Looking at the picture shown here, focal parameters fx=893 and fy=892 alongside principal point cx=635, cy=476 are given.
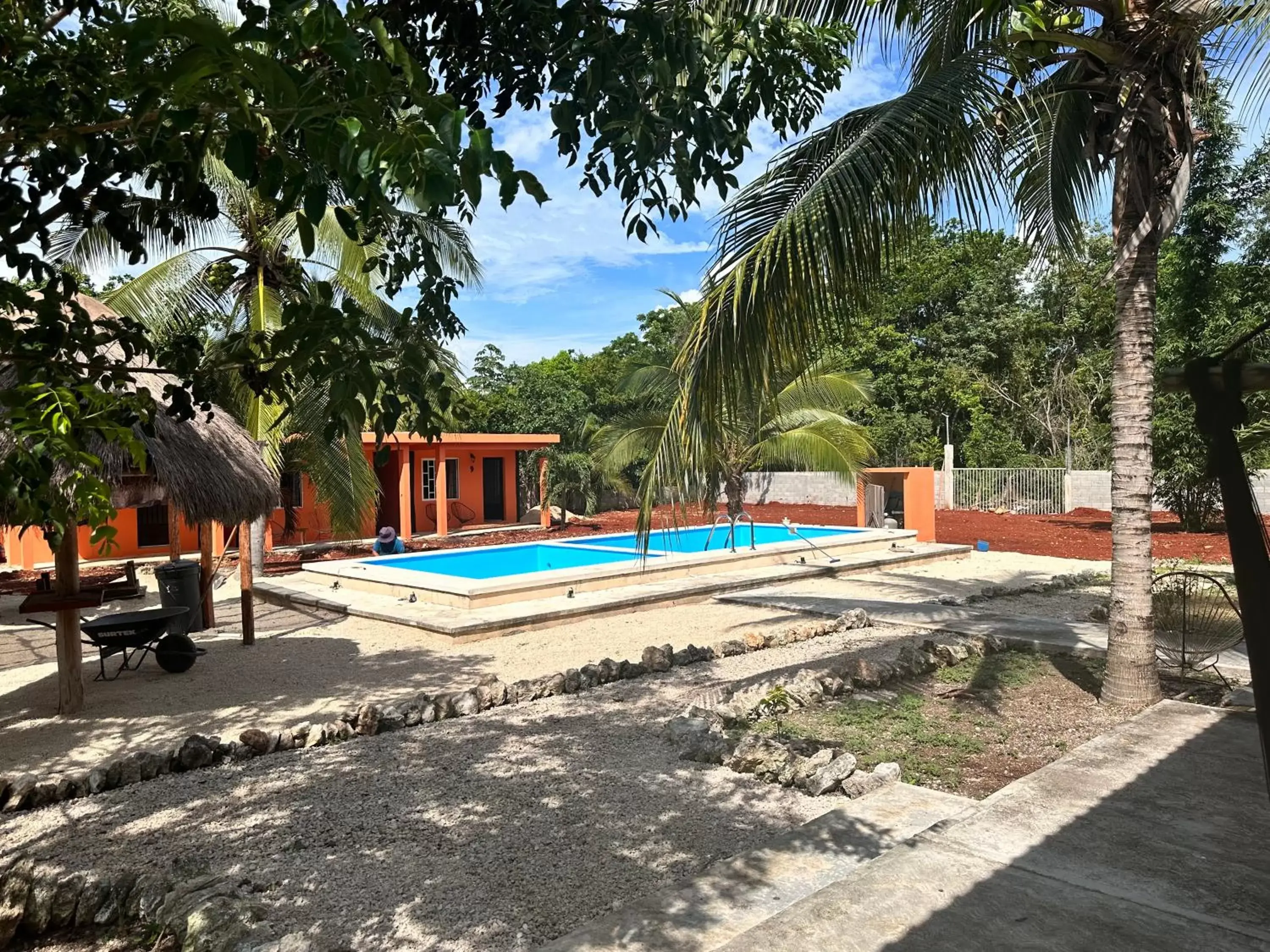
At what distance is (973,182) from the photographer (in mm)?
6352

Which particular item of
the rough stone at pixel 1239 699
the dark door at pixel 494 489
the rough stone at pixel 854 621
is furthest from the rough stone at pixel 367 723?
the dark door at pixel 494 489

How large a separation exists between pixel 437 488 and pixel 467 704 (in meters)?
14.6

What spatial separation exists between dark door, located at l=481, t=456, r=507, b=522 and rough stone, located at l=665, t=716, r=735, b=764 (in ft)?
62.6

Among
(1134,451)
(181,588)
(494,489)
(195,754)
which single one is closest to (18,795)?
(195,754)

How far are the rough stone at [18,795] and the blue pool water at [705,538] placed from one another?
489 inches

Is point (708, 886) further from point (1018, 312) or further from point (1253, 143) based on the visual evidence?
point (1018, 312)

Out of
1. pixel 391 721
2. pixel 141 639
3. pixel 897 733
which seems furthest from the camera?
pixel 141 639

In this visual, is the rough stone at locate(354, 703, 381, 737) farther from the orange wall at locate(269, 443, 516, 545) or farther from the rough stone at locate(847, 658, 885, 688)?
the orange wall at locate(269, 443, 516, 545)

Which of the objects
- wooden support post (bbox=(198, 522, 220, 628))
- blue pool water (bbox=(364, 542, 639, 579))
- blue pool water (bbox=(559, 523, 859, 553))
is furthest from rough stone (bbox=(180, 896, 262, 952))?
blue pool water (bbox=(559, 523, 859, 553))

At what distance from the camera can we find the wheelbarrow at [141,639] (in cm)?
774

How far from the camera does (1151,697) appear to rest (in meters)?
6.35

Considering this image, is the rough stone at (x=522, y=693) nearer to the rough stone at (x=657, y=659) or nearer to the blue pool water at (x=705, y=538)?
the rough stone at (x=657, y=659)

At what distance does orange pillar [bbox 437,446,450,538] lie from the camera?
20864 mm

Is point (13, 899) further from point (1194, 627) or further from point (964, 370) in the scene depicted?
point (964, 370)
